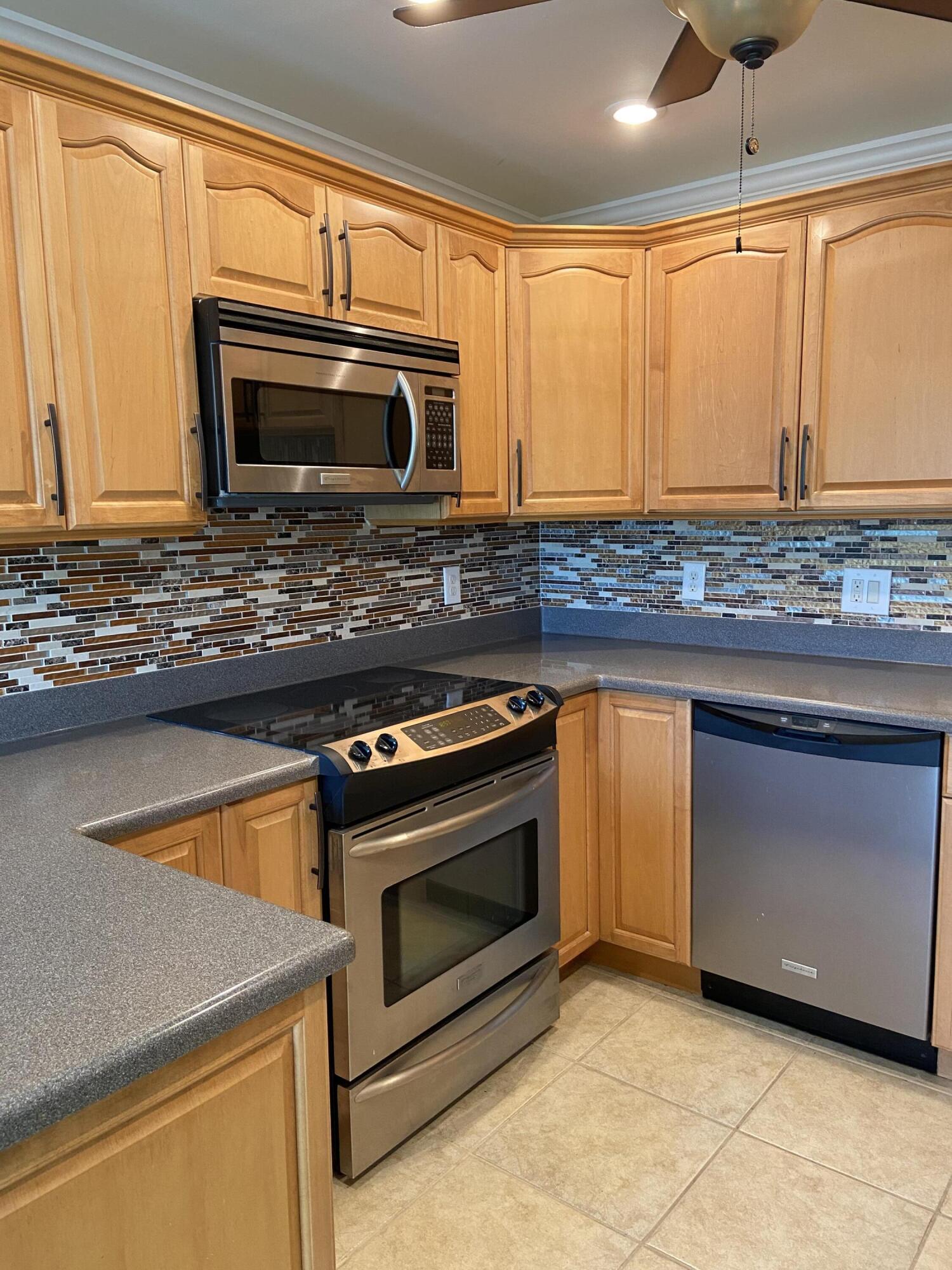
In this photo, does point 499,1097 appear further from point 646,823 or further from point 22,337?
point 22,337

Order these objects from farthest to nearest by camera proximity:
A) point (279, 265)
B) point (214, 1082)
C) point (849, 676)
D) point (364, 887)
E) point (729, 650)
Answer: point (729, 650)
point (849, 676)
point (279, 265)
point (364, 887)
point (214, 1082)

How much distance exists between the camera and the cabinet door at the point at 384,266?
216 cm

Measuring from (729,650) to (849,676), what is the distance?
49cm

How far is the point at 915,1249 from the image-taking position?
66.6 inches

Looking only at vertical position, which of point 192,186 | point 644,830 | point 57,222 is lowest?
point 644,830

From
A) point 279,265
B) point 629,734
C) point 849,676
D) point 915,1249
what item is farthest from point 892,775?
point 279,265

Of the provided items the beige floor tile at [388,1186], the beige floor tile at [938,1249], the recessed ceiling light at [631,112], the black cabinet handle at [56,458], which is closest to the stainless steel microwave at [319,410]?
the black cabinet handle at [56,458]

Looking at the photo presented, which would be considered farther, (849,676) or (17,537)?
(849,676)

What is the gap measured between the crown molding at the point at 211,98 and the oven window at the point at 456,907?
1.74m

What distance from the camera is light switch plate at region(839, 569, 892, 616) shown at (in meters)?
2.64

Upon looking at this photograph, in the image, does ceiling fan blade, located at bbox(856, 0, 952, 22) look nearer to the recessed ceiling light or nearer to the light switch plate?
the recessed ceiling light

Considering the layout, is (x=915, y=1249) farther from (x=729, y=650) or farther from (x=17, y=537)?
(x=17, y=537)

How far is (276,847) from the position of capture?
179 centimetres

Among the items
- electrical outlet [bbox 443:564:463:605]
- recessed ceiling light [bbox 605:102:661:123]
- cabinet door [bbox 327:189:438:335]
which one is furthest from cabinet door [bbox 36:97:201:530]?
electrical outlet [bbox 443:564:463:605]
